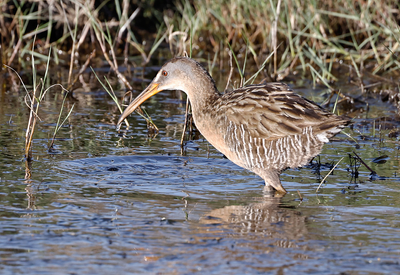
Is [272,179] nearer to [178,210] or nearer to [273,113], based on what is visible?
[273,113]

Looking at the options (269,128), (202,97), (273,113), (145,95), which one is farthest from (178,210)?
(145,95)

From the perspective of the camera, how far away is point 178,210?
15.7ft

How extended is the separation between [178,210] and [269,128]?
1187 mm

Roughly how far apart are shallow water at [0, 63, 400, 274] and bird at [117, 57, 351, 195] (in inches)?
10.4

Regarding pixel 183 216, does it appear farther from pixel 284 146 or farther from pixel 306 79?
pixel 306 79

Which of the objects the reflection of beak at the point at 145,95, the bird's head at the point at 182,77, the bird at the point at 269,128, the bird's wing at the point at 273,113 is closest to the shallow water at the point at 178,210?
the bird at the point at 269,128

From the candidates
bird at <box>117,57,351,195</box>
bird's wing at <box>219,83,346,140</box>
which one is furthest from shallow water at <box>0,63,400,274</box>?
bird's wing at <box>219,83,346,140</box>

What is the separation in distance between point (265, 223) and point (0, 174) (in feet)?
7.88

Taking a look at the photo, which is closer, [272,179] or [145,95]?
[272,179]

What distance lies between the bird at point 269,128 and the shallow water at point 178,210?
0.86ft

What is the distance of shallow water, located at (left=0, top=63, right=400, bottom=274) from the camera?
3.87m

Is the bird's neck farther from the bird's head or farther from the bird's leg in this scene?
the bird's leg

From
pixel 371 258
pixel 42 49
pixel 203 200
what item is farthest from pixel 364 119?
pixel 42 49

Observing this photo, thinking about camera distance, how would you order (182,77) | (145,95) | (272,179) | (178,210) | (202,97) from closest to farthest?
1. (178,210)
2. (272,179)
3. (202,97)
4. (182,77)
5. (145,95)
